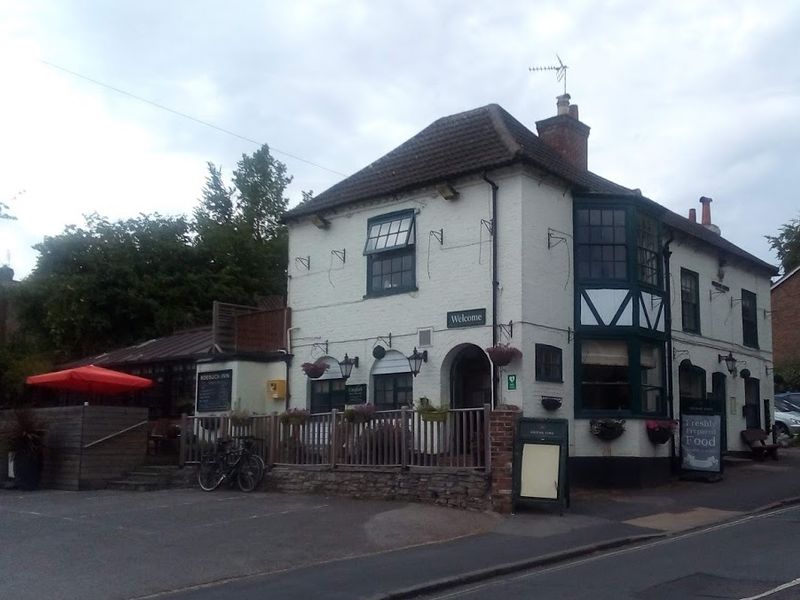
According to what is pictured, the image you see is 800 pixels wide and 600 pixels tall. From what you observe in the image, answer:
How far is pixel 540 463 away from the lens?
1519 cm

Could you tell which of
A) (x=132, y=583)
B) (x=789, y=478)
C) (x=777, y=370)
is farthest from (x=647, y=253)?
(x=777, y=370)

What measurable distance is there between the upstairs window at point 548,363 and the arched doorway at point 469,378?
1.18 metres

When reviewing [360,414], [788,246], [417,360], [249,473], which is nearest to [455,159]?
[417,360]

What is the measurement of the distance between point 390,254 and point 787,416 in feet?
55.4

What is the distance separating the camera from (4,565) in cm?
1139

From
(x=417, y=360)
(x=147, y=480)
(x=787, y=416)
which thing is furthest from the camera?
(x=787, y=416)

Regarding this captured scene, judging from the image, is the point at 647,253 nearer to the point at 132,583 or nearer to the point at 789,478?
the point at 789,478

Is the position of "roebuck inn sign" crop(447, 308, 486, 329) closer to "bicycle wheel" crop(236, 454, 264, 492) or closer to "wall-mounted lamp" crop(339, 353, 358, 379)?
"wall-mounted lamp" crop(339, 353, 358, 379)

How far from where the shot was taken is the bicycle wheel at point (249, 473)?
18.3 meters

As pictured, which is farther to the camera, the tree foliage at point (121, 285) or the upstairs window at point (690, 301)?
the tree foliage at point (121, 285)

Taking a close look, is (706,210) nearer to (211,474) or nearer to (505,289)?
(505,289)

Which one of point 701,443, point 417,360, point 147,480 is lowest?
point 147,480

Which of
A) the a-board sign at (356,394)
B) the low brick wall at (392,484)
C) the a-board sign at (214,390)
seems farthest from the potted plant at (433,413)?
the a-board sign at (214,390)

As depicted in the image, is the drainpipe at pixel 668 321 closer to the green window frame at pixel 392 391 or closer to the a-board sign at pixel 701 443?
the a-board sign at pixel 701 443
